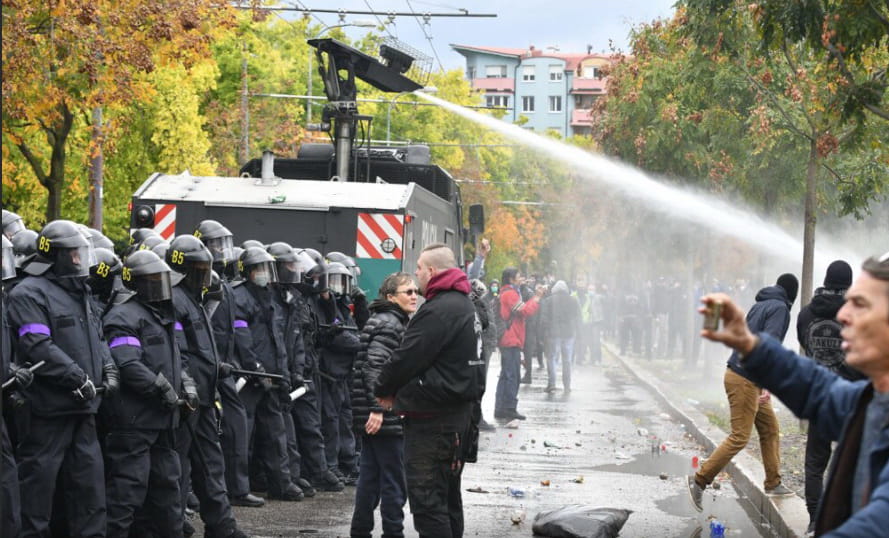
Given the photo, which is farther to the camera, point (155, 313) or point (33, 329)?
point (155, 313)

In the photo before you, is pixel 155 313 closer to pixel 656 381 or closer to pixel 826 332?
pixel 826 332

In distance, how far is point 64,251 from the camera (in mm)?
7629

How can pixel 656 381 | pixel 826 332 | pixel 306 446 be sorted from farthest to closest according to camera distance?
pixel 656 381, pixel 306 446, pixel 826 332

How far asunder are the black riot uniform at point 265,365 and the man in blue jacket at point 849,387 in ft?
23.3

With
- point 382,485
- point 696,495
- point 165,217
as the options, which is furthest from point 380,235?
point 382,485

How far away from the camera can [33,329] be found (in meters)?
7.41

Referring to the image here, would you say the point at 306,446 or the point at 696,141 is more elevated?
the point at 696,141

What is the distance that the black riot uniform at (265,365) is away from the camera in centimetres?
1048

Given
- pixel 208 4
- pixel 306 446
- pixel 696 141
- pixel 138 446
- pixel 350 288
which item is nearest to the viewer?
pixel 138 446

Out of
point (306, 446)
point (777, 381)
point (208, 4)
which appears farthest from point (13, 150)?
point (777, 381)

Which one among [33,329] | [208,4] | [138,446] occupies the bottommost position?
[138,446]

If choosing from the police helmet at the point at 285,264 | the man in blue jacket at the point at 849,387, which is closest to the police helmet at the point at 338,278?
the police helmet at the point at 285,264

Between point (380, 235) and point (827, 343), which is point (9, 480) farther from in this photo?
point (380, 235)

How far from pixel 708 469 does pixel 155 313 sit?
4.48 meters
